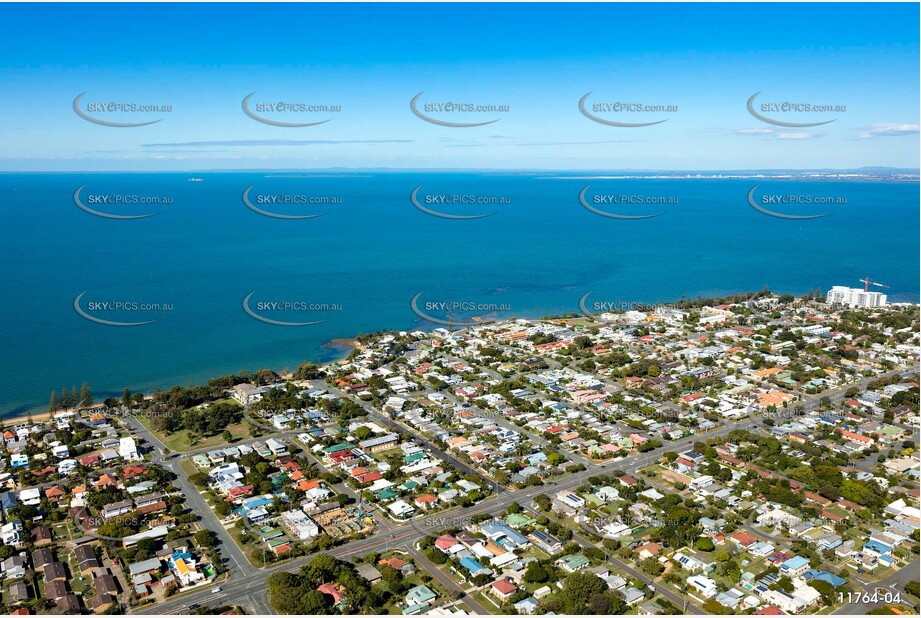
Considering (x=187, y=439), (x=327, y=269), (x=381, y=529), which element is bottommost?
(x=327, y=269)

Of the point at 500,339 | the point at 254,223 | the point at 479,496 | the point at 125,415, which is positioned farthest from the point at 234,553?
the point at 254,223

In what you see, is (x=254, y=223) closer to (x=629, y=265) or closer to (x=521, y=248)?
(x=521, y=248)

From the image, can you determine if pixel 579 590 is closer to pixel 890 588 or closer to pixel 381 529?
pixel 381 529

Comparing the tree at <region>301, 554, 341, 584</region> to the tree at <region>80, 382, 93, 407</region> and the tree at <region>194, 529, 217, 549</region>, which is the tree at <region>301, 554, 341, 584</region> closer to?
the tree at <region>194, 529, 217, 549</region>

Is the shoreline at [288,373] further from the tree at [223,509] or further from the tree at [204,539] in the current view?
the tree at [204,539]

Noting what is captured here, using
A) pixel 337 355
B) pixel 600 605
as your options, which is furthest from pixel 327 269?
pixel 600 605

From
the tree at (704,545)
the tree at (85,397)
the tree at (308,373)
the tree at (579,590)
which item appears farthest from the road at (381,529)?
the tree at (308,373)
